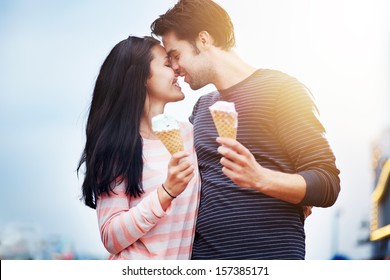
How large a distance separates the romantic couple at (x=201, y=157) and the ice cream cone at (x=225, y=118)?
0.06 metres

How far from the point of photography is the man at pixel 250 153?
88.8 inches

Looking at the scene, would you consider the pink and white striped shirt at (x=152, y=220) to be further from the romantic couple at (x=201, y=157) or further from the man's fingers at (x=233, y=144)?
the man's fingers at (x=233, y=144)

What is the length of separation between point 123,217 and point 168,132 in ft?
1.13

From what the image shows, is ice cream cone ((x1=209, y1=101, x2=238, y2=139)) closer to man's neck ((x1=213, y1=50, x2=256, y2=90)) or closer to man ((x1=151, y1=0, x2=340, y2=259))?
man ((x1=151, y1=0, x2=340, y2=259))

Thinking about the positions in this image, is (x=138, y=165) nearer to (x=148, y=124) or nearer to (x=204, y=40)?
(x=148, y=124)

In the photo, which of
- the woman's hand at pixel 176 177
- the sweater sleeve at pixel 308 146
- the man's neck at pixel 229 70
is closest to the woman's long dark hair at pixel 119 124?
the woman's hand at pixel 176 177

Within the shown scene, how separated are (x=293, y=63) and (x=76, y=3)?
37.7 inches

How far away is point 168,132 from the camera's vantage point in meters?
2.36

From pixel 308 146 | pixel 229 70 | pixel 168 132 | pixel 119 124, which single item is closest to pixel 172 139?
pixel 168 132

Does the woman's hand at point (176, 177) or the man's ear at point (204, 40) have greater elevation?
the man's ear at point (204, 40)

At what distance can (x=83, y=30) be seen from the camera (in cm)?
284

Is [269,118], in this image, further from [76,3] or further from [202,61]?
[76,3]

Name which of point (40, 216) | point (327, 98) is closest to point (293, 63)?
point (327, 98)

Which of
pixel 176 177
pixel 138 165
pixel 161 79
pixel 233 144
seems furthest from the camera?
pixel 161 79
